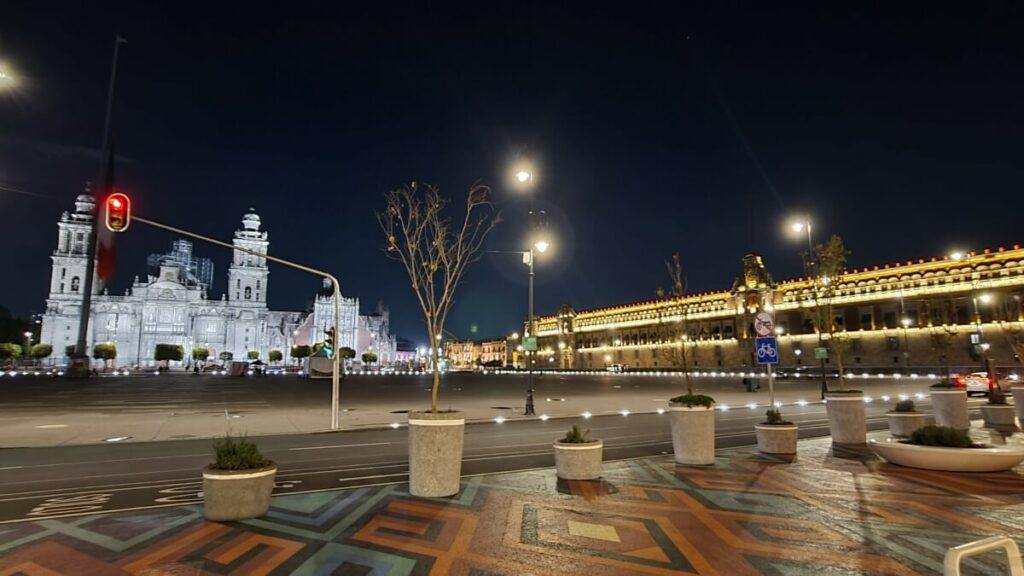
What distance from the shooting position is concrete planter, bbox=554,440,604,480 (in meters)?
9.21

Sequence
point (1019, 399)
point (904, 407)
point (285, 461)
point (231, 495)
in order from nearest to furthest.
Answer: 1. point (231, 495)
2. point (285, 461)
3. point (904, 407)
4. point (1019, 399)

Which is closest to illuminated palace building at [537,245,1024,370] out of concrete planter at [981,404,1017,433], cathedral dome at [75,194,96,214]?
concrete planter at [981,404,1017,433]

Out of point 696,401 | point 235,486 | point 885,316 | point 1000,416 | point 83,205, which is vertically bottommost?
point 1000,416

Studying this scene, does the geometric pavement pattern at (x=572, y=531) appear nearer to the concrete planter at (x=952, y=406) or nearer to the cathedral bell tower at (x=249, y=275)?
the concrete planter at (x=952, y=406)

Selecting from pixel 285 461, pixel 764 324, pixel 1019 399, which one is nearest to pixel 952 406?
pixel 1019 399

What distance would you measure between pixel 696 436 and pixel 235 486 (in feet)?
27.0

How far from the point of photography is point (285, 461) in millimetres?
11773

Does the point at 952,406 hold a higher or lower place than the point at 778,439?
higher

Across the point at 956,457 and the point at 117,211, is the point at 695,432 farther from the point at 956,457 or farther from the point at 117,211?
the point at 117,211

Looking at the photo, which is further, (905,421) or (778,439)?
(905,421)

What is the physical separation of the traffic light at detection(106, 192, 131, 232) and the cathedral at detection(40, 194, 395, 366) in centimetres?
12508

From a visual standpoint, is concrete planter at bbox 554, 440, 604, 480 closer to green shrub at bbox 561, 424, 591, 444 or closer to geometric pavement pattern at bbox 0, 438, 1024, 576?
green shrub at bbox 561, 424, 591, 444

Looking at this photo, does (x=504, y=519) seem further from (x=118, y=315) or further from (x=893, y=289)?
(x=118, y=315)

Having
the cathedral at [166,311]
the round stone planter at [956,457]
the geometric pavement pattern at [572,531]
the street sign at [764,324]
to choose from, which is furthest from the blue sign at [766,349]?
the cathedral at [166,311]
